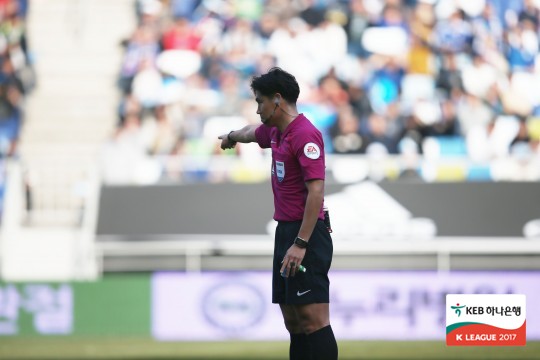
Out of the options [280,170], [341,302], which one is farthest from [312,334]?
[341,302]

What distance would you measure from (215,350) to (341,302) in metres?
2.13

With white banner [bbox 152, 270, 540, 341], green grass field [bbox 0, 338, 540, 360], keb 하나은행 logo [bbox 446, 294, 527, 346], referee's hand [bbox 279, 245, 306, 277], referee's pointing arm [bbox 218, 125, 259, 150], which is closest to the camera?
referee's hand [bbox 279, 245, 306, 277]

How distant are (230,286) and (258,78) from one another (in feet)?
27.1

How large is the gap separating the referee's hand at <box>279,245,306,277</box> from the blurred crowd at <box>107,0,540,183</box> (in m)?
9.93

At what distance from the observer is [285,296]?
7250mm

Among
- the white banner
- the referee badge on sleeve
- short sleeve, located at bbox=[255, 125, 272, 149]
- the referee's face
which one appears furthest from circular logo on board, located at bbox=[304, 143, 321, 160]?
the white banner

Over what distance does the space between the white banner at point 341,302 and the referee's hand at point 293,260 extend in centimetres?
801

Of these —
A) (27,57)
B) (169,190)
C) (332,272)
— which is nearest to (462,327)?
(332,272)

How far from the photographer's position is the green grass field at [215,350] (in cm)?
1266

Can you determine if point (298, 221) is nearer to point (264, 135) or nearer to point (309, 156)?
point (309, 156)

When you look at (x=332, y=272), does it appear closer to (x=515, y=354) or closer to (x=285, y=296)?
(x=515, y=354)

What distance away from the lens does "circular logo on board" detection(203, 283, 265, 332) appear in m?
15.2

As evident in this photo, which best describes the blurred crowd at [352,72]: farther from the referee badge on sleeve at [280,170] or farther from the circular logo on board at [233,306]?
the referee badge on sleeve at [280,170]

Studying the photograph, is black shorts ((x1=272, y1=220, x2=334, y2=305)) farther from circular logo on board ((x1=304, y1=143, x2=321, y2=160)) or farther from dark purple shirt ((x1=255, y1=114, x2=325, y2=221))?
circular logo on board ((x1=304, y1=143, x2=321, y2=160))
